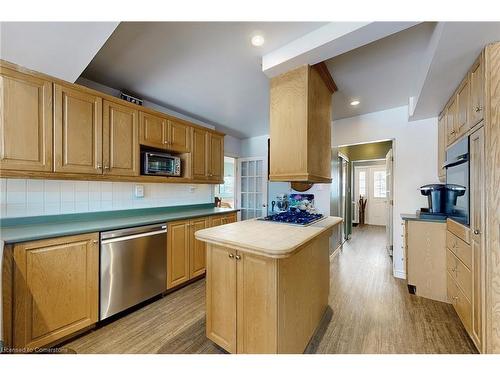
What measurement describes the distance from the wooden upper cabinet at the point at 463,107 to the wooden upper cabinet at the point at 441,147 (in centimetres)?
59

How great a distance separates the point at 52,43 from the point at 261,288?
84.6 inches

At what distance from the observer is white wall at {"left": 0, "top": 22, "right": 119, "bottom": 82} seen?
4.34ft

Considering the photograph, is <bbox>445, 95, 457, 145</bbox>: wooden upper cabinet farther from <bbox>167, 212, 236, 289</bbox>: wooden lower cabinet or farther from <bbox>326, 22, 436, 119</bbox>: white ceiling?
<bbox>167, 212, 236, 289</bbox>: wooden lower cabinet

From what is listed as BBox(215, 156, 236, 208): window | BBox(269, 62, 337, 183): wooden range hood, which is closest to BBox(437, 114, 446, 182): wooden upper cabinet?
BBox(269, 62, 337, 183): wooden range hood

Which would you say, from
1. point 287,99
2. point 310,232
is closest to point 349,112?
point 287,99

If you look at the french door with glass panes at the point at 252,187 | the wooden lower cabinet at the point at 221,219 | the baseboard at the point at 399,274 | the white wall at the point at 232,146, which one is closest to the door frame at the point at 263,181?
the french door with glass panes at the point at 252,187

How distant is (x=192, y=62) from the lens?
1.97 metres

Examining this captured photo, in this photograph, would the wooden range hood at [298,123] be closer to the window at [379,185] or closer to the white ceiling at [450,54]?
the white ceiling at [450,54]

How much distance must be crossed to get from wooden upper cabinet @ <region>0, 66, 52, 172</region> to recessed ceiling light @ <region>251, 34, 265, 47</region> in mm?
1651

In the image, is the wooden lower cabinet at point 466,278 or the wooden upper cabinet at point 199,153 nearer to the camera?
the wooden lower cabinet at point 466,278

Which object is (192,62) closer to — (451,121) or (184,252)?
(184,252)

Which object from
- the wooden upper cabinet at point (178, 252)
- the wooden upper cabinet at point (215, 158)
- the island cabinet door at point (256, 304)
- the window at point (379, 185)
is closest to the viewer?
the island cabinet door at point (256, 304)

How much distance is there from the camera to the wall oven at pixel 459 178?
1687mm

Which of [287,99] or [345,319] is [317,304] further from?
[287,99]
